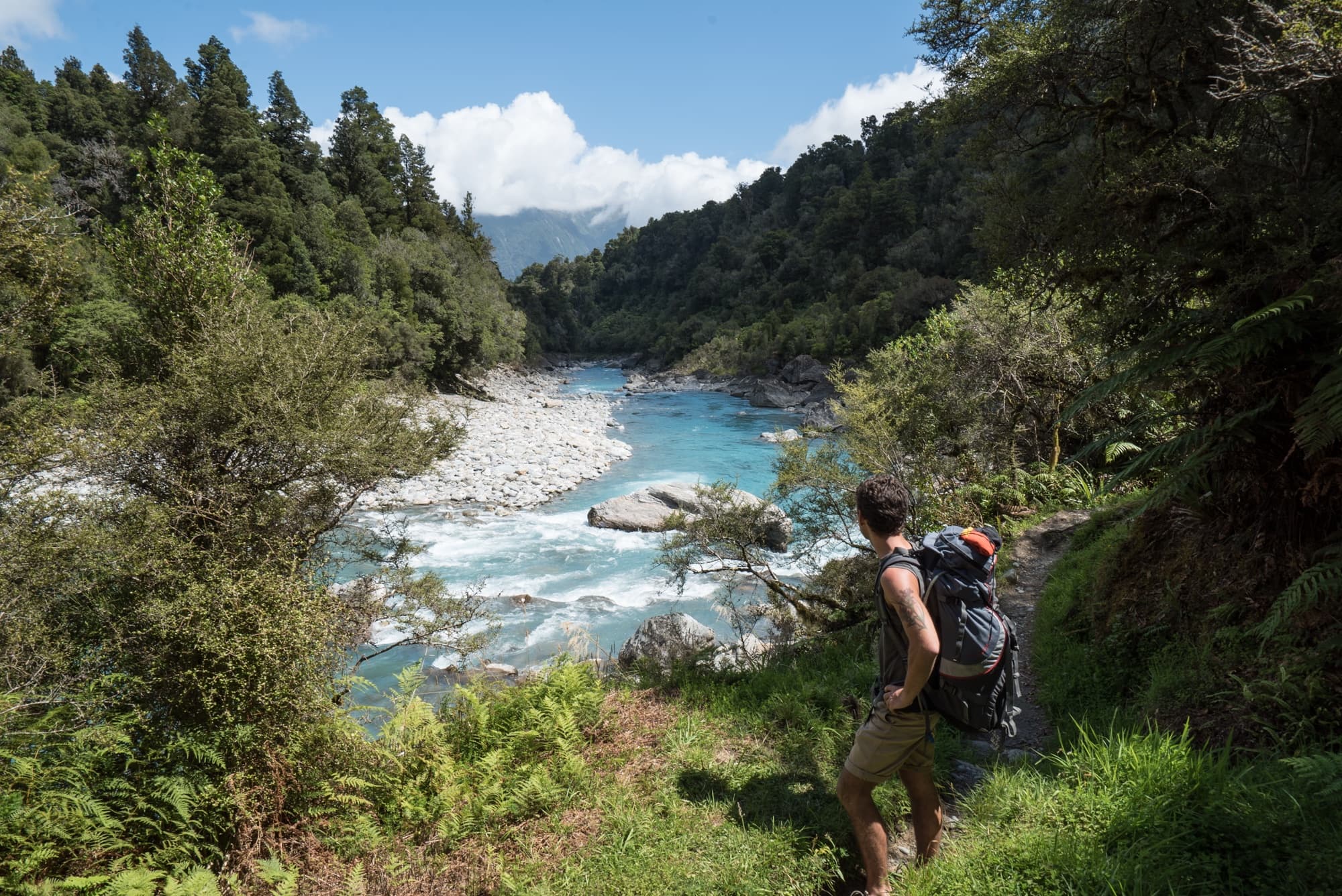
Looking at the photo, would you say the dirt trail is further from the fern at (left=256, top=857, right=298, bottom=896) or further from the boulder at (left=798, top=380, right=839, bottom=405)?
the boulder at (left=798, top=380, right=839, bottom=405)

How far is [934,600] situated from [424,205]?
61127mm

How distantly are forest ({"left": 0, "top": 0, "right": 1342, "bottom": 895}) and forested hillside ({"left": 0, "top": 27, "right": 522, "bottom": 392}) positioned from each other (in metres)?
21.3

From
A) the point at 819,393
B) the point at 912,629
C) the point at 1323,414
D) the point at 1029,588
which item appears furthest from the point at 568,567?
the point at 819,393

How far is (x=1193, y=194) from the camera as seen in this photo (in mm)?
4125

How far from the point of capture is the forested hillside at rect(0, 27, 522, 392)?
34156 millimetres

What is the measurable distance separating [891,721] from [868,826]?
544mm

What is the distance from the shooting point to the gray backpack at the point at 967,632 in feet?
9.28

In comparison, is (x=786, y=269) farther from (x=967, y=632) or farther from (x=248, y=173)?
(x=967, y=632)

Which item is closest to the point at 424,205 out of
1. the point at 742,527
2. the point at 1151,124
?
the point at 742,527

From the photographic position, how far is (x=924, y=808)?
311 centimetres

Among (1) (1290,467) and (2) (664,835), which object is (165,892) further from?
(1) (1290,467)

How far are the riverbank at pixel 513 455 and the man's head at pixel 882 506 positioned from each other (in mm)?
7701

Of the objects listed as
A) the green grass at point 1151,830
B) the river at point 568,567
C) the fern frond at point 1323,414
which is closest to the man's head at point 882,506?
the green grass at point 1151,830

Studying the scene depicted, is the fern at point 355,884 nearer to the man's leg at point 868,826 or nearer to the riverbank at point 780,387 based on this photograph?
the man's leg at point 868,826
